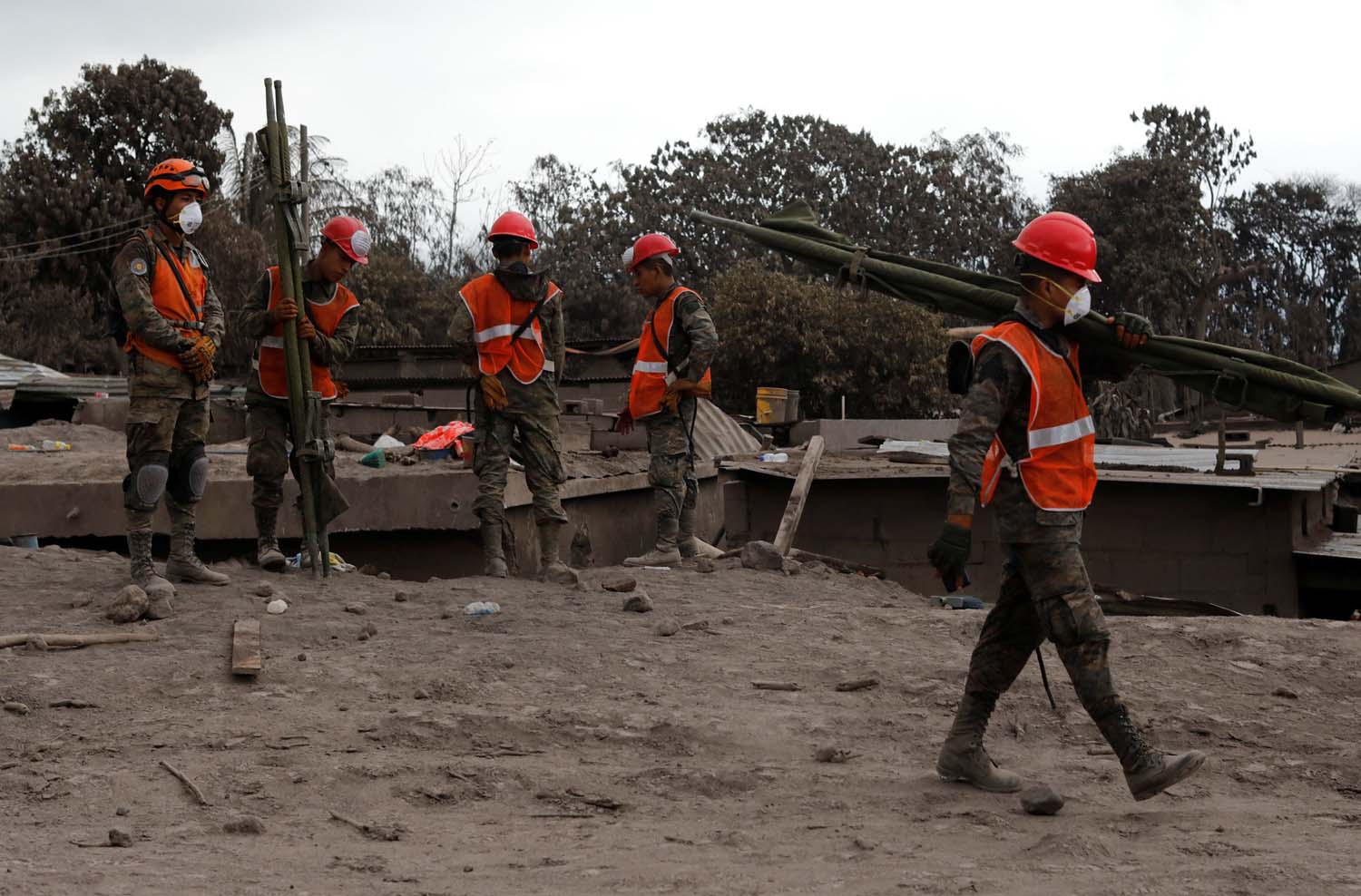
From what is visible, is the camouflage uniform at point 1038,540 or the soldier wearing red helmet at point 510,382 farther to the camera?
the soldier wearing red helmet at point 510,382

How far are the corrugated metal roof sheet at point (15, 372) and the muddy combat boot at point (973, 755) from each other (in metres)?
18.1

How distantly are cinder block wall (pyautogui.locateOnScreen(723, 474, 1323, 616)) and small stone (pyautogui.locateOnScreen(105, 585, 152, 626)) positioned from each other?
7.62 meters

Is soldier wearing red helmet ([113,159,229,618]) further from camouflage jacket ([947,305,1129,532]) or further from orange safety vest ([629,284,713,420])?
camouflage jacket ([947,305,1129,532])

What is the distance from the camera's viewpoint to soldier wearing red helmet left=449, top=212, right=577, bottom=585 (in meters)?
8.23

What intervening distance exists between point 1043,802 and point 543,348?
4623 mm

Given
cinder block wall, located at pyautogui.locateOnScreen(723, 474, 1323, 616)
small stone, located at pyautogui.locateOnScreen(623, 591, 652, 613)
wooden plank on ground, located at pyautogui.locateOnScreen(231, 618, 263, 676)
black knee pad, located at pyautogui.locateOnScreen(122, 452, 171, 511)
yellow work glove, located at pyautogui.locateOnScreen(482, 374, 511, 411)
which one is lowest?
cinder block wall, located at pyautogui.locateOnScreen(723, 474, 1323, 616)

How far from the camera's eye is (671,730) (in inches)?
216

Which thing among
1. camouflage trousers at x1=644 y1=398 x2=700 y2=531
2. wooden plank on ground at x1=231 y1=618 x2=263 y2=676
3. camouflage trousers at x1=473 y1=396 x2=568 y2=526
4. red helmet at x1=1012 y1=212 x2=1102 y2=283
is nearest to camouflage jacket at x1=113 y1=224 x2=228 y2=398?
wooden plank on ground at x1=231 y1=618 x2=263 y2=676

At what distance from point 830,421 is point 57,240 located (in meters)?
18.7

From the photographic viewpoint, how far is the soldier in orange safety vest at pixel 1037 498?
4570 mm

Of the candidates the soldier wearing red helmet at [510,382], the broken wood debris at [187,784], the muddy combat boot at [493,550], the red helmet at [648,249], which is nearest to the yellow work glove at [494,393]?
the soldier wearing red helmet at [510,382]

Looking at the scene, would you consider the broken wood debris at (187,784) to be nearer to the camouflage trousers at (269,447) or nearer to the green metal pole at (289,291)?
the green metal pole at (289,291)

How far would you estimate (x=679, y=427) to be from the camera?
30.1ft

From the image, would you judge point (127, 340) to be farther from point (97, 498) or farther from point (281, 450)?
point (97, 498)
